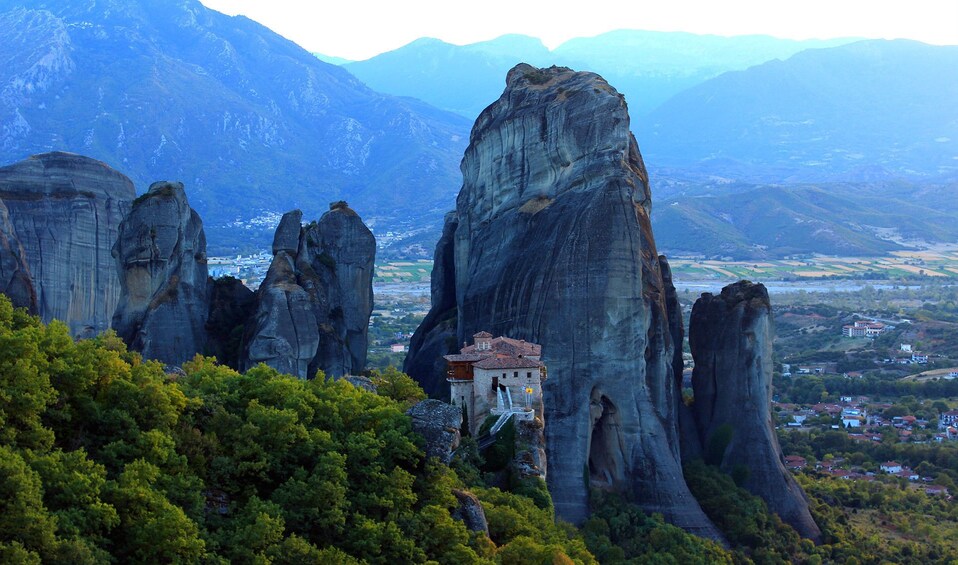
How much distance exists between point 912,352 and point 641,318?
3209 inches

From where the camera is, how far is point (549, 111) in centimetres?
6444

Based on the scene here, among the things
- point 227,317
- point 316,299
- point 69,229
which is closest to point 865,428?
point 316,299

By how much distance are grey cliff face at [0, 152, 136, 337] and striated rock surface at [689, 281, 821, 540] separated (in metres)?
28.1

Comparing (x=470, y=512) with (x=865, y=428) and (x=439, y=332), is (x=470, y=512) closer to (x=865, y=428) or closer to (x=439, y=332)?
(x=439, y=332)

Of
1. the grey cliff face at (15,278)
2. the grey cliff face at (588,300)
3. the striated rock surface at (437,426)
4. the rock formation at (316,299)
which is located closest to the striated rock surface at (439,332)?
the grey cliff face at (588,300)

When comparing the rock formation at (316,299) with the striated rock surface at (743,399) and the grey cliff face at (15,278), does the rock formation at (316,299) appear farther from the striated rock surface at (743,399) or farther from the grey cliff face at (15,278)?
the striated rock surface at (743,399)

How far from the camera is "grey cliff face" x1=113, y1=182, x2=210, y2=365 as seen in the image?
2469 inches

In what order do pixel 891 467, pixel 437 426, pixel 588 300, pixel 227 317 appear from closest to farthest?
1. pixel 437 426
2. pixel 588 300
3. pixel 227 317
4. pixel 891 467

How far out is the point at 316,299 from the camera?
212 ft

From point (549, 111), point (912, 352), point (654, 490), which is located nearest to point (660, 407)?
point (654, 490)

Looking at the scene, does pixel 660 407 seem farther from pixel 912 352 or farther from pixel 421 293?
pixel 421 293

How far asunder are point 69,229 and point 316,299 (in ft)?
41.6

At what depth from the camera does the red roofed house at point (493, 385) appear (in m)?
48.9

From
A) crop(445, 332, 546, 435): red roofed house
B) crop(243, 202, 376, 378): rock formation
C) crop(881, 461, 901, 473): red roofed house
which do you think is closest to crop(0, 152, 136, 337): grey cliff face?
crop(243, 202, 376, 378): rock formation
